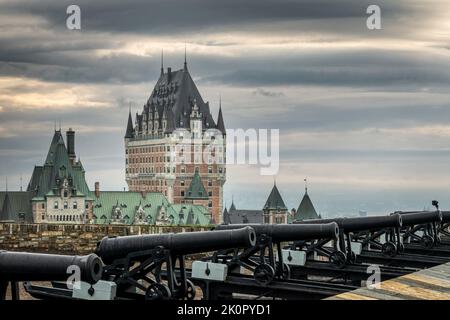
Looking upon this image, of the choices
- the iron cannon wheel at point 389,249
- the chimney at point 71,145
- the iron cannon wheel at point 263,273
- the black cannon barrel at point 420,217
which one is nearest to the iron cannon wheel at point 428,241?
the black cannon barrel at point 420,217

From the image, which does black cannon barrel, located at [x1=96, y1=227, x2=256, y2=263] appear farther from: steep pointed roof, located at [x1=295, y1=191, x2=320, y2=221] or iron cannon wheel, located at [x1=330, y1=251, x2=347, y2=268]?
steep pointed roof, located at [x1=295, y1=191, x2=320, y2=221]

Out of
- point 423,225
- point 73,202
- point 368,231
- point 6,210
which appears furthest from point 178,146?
point 368,231

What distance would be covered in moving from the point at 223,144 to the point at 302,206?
35.4 metres

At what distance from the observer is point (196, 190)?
144375 mm

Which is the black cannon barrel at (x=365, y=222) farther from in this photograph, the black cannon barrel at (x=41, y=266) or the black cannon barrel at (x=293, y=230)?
the black cannon barrel at (x=41, y=266)

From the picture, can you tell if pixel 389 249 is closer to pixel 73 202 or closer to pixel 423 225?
pixel 423 225

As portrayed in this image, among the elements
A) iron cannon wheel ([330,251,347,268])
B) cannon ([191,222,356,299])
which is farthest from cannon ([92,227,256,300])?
iron cannon wheel ([330,251,347,268])

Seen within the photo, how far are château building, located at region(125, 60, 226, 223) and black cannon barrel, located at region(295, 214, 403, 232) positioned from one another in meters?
127

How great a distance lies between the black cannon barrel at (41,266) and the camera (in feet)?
21.1

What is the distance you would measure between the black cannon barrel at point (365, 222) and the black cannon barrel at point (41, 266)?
5306 mm

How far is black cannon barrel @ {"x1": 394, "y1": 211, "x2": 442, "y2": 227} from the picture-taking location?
14.2 m

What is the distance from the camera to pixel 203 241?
28.3 feet
